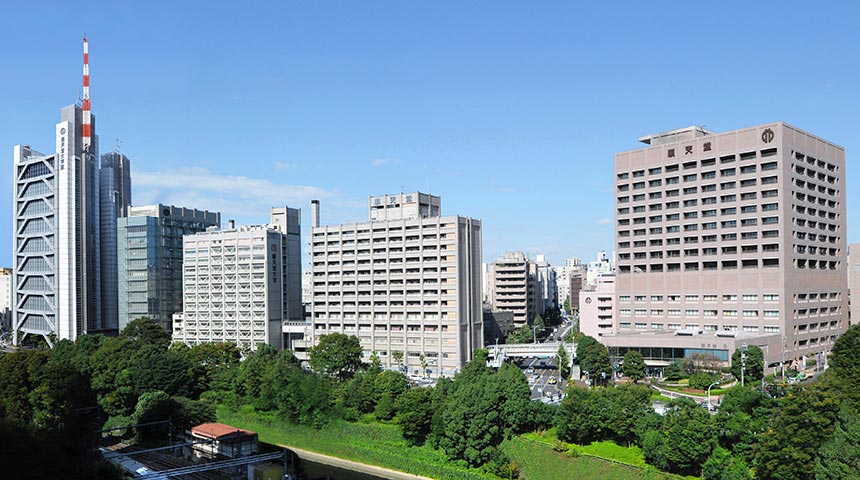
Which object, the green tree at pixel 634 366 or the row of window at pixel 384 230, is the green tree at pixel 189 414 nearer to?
the row of window at pixel 384 230

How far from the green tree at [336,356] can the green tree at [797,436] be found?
2652cm

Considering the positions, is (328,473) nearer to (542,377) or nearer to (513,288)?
(542,377)

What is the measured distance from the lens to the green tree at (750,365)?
39.0 m

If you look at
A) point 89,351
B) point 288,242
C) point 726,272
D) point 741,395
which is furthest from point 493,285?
point 741,395

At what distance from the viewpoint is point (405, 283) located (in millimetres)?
50469

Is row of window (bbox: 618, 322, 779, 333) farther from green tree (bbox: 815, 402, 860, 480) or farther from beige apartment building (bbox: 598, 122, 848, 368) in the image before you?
green tree (bbox: 815, 402, 860, 480)

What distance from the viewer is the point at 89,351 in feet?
153

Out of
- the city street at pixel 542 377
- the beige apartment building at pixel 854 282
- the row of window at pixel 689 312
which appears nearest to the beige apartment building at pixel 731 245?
the row of window at pixel 689 312

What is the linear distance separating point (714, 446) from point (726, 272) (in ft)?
83.5

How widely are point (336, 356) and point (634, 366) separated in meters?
17.9

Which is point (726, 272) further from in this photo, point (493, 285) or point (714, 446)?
point (493, 285)

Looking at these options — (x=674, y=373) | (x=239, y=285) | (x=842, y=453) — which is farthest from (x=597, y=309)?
(x=842, y=453)

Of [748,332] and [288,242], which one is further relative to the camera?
[288,242]

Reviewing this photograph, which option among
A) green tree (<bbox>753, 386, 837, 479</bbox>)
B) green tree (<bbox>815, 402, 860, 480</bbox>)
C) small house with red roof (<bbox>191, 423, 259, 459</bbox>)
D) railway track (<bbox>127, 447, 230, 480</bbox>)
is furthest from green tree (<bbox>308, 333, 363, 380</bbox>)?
green tree (<bbox>815, 402, 860, 480</bbox>)
